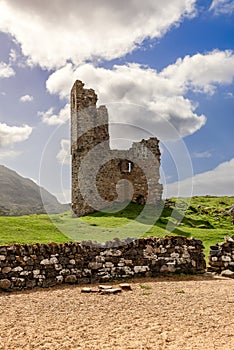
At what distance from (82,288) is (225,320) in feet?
17.3

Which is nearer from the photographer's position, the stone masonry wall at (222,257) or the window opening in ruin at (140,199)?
the stone masonry wall at (222,257)

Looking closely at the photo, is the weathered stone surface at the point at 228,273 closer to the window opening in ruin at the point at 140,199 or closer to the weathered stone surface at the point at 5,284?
the weathered stone surface at the point at 5,284

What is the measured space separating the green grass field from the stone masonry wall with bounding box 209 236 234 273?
459 centimetres

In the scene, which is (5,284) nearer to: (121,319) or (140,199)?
(121,319)

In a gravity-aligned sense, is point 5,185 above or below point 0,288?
above

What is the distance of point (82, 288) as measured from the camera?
42.0ft

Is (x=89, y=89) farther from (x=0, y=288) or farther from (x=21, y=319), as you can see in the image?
(x=21, y=319)

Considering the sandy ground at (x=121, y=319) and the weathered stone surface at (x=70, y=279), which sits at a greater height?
the weathered stone surface at (x=70, y=279)

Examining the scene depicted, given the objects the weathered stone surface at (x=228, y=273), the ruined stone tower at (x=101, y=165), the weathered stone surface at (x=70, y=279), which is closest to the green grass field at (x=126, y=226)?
the ruined stone tower at (x=101, y=165)

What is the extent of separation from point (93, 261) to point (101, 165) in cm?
2848

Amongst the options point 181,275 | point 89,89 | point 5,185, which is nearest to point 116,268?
point 181,275

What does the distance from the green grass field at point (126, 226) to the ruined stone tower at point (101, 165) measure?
9.32 ft

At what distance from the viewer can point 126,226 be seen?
1123 inches

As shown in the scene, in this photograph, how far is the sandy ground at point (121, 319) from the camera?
7512 mm
